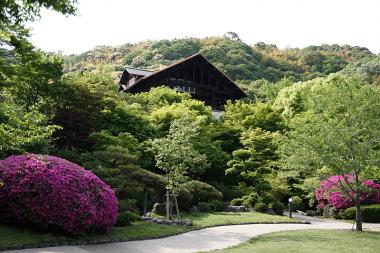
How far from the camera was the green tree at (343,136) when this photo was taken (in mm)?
15664

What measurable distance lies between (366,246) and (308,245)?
1.68 metres

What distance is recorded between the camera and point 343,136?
15.6m

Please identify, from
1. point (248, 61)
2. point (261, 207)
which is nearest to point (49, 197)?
point (261, 207)

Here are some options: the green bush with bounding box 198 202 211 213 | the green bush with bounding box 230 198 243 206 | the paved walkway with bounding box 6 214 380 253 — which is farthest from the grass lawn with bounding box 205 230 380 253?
the green bush with bounding box 230 198 243 206

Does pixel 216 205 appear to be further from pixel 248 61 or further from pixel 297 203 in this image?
pixel 248 61

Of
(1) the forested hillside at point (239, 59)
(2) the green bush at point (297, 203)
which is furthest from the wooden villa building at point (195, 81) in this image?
(1) the forested hillside at point (239, 59)

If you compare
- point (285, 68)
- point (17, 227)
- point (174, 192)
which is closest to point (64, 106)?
point (174, 192)

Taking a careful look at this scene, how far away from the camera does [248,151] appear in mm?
25328

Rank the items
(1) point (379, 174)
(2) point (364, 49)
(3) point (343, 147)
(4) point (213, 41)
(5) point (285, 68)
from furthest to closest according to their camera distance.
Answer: (2) point (364, 49), (4) point (213, 41), (5) point (285, 68), (1) point (379, 174), (3) point (343, 147)

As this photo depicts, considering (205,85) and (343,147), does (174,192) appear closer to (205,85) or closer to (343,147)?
(343,147)

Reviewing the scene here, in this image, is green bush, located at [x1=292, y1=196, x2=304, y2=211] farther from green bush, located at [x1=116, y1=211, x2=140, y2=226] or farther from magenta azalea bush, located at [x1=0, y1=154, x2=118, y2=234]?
magenta azalea bush, located at [x1=0, y1=154, x2=118, y2=234]

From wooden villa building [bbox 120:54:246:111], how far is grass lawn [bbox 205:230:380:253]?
24.6 m

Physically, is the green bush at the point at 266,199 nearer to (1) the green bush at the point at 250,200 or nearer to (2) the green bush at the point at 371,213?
(1) the green bush at the point at 250,200

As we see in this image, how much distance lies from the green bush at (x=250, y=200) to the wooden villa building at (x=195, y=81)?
1732cm
